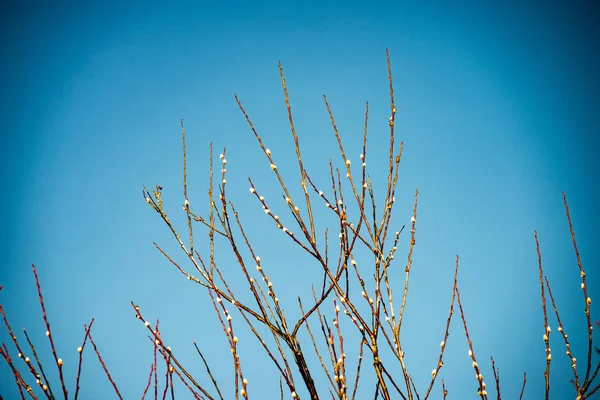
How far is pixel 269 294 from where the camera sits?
164cm

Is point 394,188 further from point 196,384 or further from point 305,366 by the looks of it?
point 196,384

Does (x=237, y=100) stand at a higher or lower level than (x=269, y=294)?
higher

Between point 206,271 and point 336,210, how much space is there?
64cm

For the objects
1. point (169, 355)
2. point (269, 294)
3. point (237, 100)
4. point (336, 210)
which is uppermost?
point (237, 100)

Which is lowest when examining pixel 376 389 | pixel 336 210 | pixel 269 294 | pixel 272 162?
pixel 376 389

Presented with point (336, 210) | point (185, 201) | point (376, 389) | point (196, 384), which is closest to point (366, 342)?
point (376, 389)

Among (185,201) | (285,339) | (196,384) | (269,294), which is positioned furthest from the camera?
(185,201)

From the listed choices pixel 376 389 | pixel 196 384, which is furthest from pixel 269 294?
pixel 376 389

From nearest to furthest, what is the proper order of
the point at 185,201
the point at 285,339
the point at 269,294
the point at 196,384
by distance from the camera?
the point at 196,384 → the point at 285,339 → the point at 269,294 → the point at 185,201

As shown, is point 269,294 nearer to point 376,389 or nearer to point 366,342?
point 366,342

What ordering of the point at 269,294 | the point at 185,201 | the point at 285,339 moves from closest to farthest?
1. the point at 285,339
2. the point at 269,294
3. the point at 185,201

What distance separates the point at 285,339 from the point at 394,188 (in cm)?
78

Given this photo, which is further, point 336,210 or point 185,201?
point 185,201

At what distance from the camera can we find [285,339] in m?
1.52
